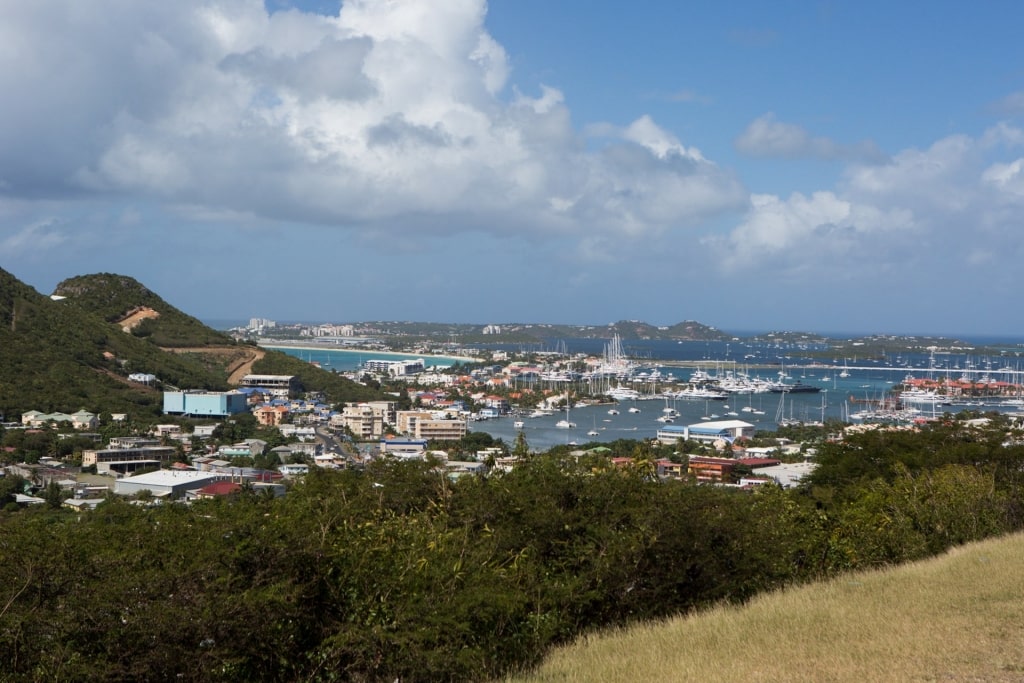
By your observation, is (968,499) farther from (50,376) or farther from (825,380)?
(825,380)

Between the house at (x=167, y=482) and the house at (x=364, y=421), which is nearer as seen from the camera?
the house at (x=167, y=482)

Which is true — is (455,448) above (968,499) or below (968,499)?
below

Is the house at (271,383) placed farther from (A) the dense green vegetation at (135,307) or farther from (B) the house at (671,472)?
(B) the house at (671,472)

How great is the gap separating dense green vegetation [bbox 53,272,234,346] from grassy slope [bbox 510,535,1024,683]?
137 ft

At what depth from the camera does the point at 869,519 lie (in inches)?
302

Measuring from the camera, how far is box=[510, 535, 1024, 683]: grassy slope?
11.9ft

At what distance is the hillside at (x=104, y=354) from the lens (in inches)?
1117

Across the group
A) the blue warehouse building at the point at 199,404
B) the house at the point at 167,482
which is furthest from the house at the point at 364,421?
the house at the point at 167,482

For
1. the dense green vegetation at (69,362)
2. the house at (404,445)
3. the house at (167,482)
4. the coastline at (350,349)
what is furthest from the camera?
the coastline at (350,349)

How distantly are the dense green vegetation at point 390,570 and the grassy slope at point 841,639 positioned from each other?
0.39 m

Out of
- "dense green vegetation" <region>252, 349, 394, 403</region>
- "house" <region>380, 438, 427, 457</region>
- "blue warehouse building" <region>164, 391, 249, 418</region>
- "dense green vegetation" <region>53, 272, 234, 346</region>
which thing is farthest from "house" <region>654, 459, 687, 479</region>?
"dense green vegetation" <region>53, 272, 234, 346</region>

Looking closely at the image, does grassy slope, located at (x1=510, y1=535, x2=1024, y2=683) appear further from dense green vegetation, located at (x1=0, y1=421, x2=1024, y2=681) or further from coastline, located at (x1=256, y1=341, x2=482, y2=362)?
coastline, located at (x1=256, y1=341, x2=482, y2=362)

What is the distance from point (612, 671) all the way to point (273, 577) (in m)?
1.50

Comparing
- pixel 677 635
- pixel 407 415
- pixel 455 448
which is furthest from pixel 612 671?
pixel 407 415
